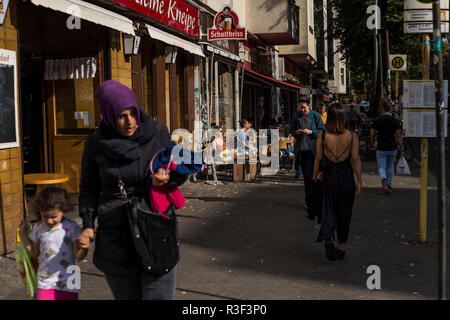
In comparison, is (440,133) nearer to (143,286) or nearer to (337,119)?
(143,286)

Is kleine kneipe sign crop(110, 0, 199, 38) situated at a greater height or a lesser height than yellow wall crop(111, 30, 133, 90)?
greater

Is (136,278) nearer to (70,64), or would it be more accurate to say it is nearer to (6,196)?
(6,196)

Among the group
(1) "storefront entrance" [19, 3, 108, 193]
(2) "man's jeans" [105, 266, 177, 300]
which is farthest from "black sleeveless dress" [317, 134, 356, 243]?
(1) "storefront entrance" [19, 3, 108, 193]

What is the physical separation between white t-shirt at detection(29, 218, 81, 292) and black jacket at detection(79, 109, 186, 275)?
12.7 inches

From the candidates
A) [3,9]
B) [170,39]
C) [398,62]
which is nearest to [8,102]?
[3,9]

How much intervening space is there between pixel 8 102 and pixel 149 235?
442 cm

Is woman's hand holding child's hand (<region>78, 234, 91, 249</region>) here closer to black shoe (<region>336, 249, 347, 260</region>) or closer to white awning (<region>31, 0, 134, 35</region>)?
black shoe (<region>336, 249, 347, 260</region>)

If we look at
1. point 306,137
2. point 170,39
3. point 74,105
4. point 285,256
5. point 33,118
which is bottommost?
point 285,256

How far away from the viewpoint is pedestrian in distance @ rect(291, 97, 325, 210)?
9.18 metres

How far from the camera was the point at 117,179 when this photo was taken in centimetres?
325

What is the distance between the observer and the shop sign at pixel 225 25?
1425 cm

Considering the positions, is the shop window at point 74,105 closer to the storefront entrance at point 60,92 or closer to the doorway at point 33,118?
the storefront entrance at point 60,92

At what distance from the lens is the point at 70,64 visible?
1025 centimetres

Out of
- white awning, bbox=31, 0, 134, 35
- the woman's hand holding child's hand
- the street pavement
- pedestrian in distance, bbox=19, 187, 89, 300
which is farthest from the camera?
white awning, bbox=31, 0, 134, 35
